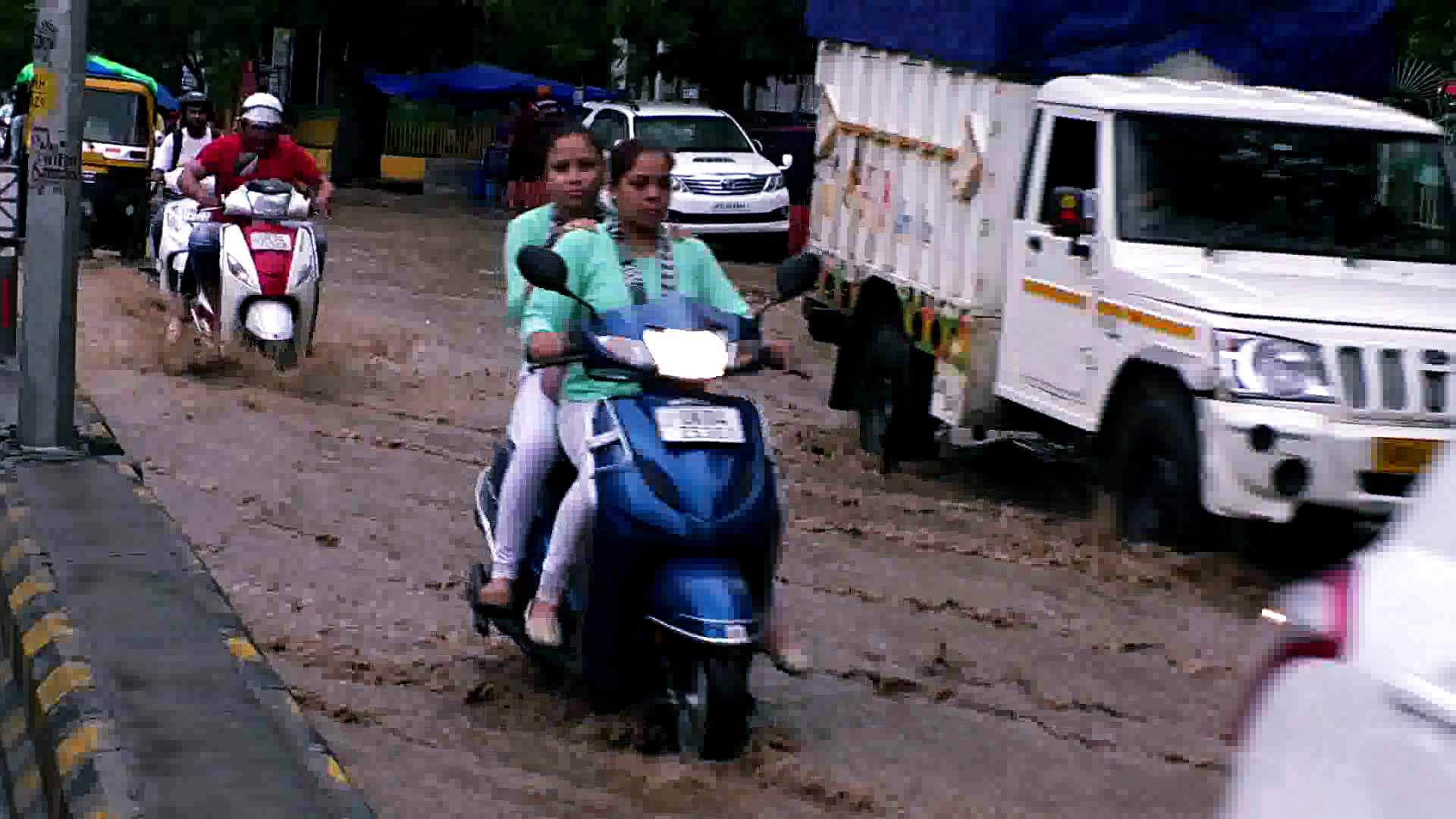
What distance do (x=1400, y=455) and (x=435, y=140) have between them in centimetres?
4318

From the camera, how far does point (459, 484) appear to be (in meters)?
11.9

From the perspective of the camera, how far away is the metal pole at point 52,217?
31.6 ft

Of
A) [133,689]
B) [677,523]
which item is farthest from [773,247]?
[133,689]

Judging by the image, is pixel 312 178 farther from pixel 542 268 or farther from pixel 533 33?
pixel 533 33

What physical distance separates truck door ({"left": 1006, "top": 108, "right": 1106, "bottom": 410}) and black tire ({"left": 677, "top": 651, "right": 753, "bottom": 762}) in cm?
461

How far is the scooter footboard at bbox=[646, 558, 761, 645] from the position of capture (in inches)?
262

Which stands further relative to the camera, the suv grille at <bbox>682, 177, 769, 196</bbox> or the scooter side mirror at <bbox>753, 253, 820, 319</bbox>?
the suv grille at <bbox>682, 177, 769, 196</bbox>

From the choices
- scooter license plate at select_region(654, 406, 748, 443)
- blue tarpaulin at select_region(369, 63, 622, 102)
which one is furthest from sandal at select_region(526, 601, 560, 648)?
blue tarpaulin at select_region(369, 63, 622, 102)

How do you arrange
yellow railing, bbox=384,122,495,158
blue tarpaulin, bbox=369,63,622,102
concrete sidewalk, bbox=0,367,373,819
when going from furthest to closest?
1. yellow railing, bbox=384,122,495,158
2. blue tarpaulin, bbox=369,63,622,102
3. concrete sidewalk, bbox=0,367,373,819

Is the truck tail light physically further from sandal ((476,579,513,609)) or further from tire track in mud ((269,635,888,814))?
sandal ((476,579,513,609))

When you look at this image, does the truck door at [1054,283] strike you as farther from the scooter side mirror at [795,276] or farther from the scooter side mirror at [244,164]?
the scooter side mirror at [244,164]

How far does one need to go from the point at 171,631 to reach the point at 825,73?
Result: 31.0 feet

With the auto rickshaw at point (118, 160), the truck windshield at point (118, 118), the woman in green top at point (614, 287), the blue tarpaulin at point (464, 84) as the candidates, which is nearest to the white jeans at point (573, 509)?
the woman in green top at point (614, 287)

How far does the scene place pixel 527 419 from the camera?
24.4ft
